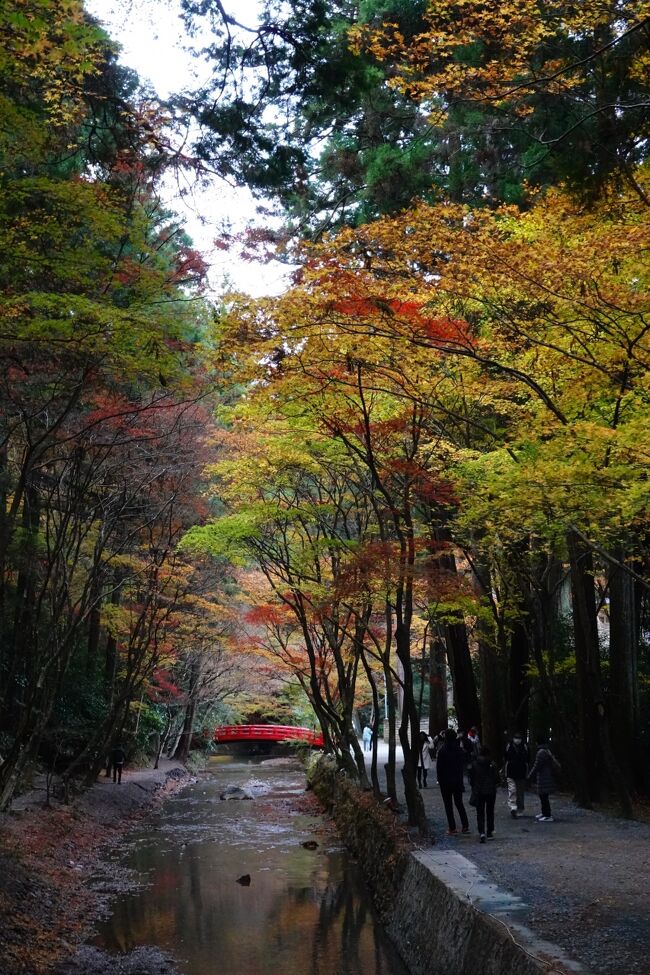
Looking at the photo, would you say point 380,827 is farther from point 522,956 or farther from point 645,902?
point 522,956

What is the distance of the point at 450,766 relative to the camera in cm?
1361

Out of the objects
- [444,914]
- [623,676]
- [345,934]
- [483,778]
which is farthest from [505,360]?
[345,934]

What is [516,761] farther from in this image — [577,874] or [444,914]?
[444,914]

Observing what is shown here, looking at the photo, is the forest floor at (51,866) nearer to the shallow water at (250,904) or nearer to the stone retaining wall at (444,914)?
the shallow water at (250,904)

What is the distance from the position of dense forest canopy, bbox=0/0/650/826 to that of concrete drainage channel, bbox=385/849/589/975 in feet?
8.71

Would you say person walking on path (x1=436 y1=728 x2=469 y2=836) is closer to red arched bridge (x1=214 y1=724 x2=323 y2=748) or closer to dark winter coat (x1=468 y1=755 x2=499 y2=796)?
dark winter coat (x1=468 y1=755 x2=499 y2=796)

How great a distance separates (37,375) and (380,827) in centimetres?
931

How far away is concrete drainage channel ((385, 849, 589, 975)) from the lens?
7.07m

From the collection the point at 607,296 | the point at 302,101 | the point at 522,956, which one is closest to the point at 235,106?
the point at 302,101

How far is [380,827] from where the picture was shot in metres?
14.9

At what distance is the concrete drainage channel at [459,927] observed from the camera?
278 inches

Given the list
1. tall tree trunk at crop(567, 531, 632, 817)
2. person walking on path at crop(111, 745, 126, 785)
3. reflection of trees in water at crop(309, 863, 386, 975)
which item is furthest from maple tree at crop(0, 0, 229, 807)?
tall tree trunk at crop(567, 531, 632, 817)

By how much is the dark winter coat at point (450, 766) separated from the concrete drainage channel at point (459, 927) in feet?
6.02

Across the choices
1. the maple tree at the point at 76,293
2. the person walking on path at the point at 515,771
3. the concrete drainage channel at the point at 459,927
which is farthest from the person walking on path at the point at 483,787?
the maple tree at the point at 76,293
